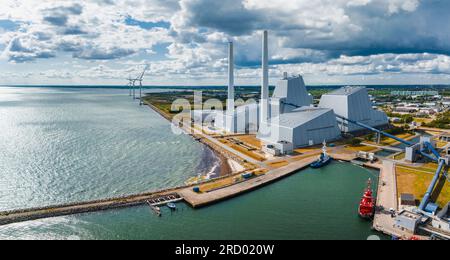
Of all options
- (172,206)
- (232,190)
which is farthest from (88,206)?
(232,190)

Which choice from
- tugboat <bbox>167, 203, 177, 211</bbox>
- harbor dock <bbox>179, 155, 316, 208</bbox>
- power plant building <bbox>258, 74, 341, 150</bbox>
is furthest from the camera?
power plant building <bbox>258, 74, 341, 150</bbox>

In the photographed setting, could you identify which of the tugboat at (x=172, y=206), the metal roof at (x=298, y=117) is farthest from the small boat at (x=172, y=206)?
the metal roof at (x=298, y=117)

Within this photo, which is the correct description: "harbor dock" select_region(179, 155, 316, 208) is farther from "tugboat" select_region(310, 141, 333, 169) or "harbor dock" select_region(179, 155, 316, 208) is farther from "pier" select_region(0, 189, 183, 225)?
"tugboat" select_region(310, 141, 333, 169)

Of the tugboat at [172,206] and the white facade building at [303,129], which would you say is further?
the white facade building at [303,129]

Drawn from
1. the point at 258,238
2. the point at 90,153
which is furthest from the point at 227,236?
the point at 90,153

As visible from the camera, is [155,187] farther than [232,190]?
Yes

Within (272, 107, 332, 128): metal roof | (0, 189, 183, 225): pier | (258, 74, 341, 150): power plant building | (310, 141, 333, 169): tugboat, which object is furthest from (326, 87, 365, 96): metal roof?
(0, 189, 183, 225): pier

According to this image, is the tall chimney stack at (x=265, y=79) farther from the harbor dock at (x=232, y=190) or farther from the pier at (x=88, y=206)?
the pier at (x=88, y=206)

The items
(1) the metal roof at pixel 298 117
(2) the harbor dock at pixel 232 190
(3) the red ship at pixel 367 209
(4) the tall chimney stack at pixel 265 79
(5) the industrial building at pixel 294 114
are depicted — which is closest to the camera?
(3) the red ship at pixel 367 209

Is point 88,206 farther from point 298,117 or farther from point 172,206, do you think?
point 298,117
